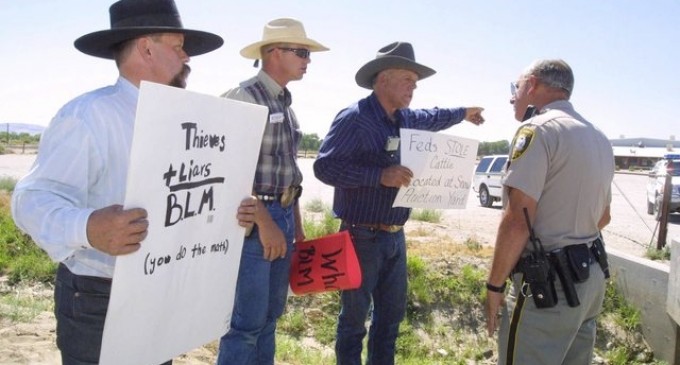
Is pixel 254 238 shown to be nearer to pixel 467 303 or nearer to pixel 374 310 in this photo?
pixel 374 310

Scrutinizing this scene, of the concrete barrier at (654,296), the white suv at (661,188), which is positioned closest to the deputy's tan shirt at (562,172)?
the concrete barrier at (654,296)

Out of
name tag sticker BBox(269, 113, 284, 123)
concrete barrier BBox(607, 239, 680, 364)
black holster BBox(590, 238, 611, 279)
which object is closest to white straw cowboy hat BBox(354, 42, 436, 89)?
name tag sticker BBox(269, 113, 284, 123)

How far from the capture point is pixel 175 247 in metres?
1.99

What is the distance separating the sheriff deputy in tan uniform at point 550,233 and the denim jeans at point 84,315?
1835mm

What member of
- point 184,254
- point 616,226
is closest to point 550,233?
point 184,254

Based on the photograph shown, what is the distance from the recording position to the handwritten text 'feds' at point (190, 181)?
6.31 feet

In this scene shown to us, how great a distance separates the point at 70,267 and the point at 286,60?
1.71 m

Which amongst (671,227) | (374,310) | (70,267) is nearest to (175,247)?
(70,267)

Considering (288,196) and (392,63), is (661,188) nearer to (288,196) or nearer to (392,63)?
(392,63)

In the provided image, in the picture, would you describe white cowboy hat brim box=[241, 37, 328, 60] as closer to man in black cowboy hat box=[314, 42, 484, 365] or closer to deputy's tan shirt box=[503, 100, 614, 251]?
man in black cowboy hat box=[314, 42, 484, 365]

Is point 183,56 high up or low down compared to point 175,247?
up

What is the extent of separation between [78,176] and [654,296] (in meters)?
5.46

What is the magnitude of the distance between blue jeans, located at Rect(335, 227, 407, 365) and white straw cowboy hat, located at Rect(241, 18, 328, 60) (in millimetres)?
1225

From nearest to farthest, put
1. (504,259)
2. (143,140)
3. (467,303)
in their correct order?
(143,140) → (504,259) → (467,303)
